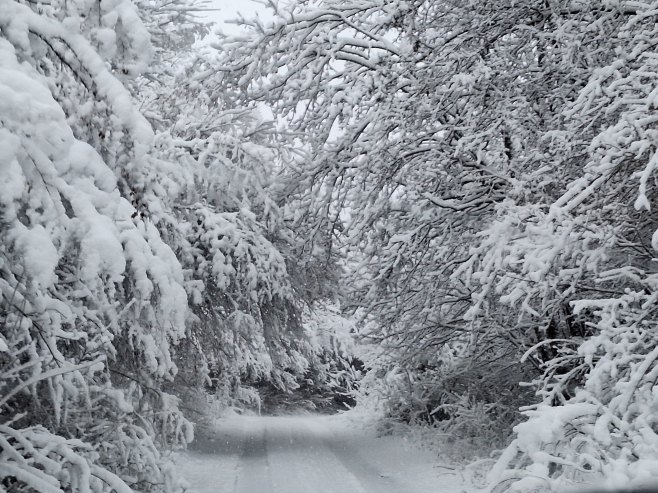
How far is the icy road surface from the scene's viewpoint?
909 cm

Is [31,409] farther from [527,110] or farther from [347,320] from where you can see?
[347,320]

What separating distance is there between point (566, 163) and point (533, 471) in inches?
139

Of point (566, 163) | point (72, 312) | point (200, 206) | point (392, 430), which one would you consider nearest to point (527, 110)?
point (566, 163)

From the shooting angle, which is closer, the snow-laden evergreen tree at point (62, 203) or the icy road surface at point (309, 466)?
the snow-laden evergreen tree at point (62, 203)

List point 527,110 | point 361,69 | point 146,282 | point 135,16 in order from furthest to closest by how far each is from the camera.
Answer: point 361,69 < point 527,110 < point 146,282 < point 135,16

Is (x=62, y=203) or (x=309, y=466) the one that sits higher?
(x=62, y=203)

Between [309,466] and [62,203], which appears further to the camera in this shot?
[309,466]

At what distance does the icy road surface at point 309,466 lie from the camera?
29.8 feet

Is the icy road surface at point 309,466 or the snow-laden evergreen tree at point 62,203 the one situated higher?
the snow-laden evergreen tree at point 62,203

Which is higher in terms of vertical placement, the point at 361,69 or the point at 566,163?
the point at 361,69

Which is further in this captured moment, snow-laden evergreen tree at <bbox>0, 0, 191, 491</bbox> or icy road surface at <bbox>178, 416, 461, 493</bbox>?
icy road surface at <bbox>178, 416, 461, 493</bbox>

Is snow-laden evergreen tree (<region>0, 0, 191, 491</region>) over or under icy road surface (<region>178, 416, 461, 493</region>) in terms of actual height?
over

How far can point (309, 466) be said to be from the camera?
1091 centimetres

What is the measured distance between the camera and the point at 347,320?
2147 cm
